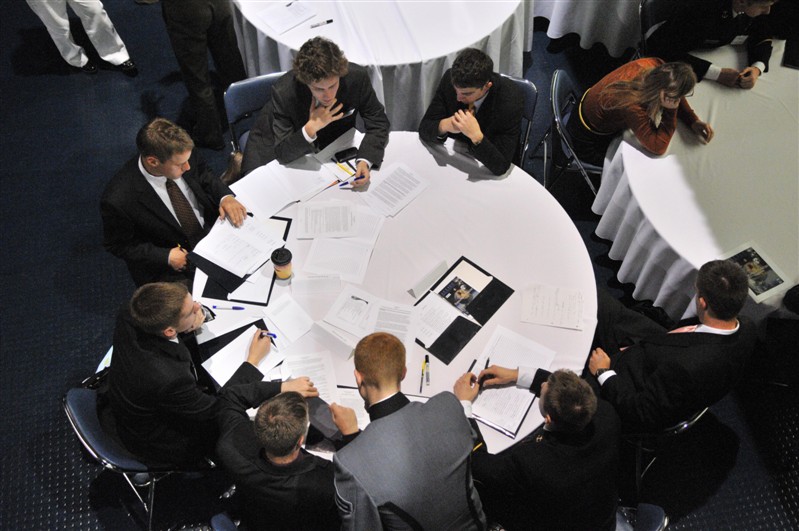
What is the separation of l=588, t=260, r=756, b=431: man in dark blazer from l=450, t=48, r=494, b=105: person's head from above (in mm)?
1417

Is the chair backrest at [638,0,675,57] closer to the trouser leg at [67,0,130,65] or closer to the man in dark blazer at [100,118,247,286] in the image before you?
the man in dark blazer at [100,118,247,286]

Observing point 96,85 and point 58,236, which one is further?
point 96,85

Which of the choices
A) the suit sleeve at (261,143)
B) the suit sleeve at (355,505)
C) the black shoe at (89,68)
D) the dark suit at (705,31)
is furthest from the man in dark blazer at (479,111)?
the black shoe at (89,68)

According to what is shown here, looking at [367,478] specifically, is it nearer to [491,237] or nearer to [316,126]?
[491,237]

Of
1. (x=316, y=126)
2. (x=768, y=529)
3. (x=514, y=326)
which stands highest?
(x=316, y=126)

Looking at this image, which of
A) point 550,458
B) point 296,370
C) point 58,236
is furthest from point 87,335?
point 550,458

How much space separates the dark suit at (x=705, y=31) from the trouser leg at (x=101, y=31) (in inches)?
162

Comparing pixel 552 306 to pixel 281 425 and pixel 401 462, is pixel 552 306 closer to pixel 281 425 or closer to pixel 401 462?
pixel 401 462

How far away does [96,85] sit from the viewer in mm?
5000

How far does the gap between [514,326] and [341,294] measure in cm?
80

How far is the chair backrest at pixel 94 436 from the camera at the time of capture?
7.82ft

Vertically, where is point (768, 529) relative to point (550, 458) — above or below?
below

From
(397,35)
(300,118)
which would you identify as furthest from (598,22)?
(300,118)

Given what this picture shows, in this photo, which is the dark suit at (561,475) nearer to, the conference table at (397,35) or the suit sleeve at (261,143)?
the suit sleeve at (261,143)
